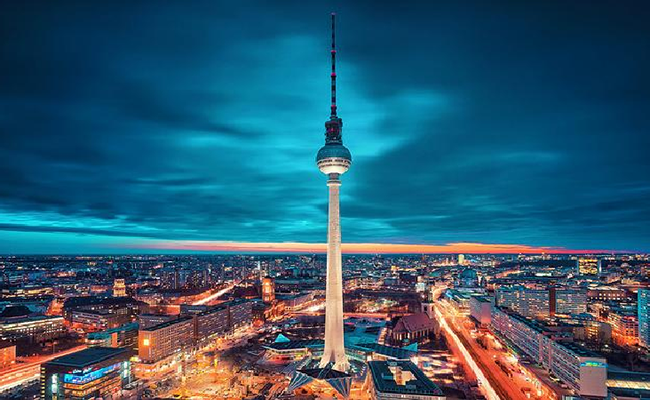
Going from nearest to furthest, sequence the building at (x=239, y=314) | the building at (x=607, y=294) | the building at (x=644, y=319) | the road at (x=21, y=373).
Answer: the road at (x=21, y=373)
the building at (x=644, y=319)
the building at (x=239, y=314)
the building at (x=607, y=294)

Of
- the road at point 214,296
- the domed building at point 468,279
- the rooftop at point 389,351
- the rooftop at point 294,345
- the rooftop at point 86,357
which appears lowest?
the road at point 214,296

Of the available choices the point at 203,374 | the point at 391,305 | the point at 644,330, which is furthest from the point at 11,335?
the point at 644,330

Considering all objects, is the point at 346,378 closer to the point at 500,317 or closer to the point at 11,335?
the point at 500,317

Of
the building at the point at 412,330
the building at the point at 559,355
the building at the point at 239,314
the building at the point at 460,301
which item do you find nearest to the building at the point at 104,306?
the building at the point at 239,314

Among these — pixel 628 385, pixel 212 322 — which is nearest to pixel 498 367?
pixel 628 385

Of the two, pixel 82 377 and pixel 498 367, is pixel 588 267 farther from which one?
pixel 82 377

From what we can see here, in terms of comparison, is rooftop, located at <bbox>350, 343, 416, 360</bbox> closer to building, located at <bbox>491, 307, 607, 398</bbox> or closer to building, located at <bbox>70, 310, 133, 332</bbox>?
building, located at <bbox>491, 307, 607, 398</bbox>

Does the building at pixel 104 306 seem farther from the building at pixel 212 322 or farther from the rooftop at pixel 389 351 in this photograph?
the rooftop at pixel 389 351
